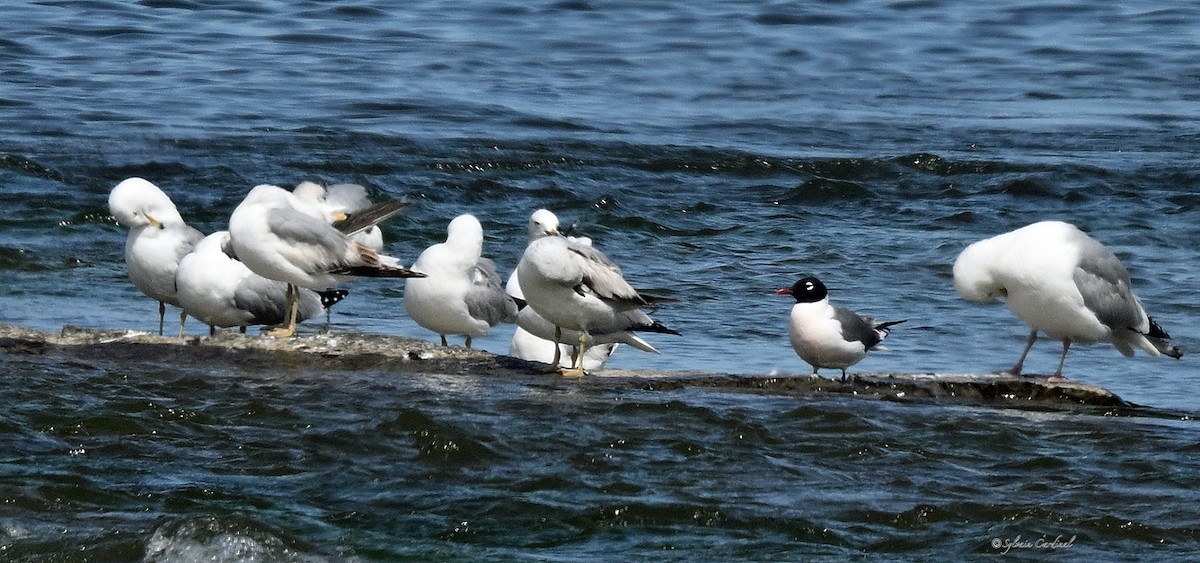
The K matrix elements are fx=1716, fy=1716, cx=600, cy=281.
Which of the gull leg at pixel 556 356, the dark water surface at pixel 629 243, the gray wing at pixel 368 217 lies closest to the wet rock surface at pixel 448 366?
the gull leg at pixel 556 356

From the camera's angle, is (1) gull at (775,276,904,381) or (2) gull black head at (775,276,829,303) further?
(2) gull black head at (775,276,829,303)

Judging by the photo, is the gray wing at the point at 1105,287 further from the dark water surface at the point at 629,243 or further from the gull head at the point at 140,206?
the gull head at the point at 140,206

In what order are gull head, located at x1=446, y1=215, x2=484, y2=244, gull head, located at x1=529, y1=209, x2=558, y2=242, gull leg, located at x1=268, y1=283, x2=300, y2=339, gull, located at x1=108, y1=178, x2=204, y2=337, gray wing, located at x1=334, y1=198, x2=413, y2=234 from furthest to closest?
1. gull head, located at x1=529, y1=209, x2=558, y2=242
2. gull head, located at x1=446, y1=215, x2=484, y2=244
3. gull, located at x1=108, y1=178, x2=204, y2=337
4. gray wing, located at x1=334, y1=198, x2=413, y2=234
5. gull leg, located at x1=268, y1=283, x2=300, y2=339

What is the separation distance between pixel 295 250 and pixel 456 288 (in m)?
1.05

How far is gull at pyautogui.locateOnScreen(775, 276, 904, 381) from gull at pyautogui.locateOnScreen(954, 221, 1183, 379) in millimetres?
569

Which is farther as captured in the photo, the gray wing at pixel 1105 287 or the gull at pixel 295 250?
the gray wing at pixel 1105 287

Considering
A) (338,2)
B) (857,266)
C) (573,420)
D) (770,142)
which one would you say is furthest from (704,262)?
(338,2)

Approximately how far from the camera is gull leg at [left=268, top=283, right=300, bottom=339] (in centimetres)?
841

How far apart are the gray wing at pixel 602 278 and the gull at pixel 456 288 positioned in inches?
42.8

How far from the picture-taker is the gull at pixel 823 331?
8195 millimetres

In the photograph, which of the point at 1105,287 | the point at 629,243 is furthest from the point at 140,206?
the point at 629,243

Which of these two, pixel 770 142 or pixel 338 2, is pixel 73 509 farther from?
pixel 338 2

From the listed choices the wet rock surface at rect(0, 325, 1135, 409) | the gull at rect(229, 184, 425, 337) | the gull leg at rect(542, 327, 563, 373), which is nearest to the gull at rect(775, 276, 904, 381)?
the wet rock surface at rect(0, 325, 1135, 409)

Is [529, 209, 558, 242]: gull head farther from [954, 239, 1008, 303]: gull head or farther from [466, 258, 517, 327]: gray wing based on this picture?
[954, 239, 1008, 303]: gull head
